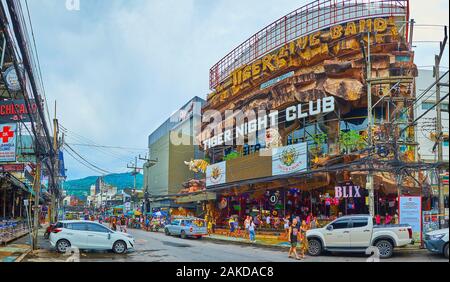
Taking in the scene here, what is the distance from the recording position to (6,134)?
71.1 feet

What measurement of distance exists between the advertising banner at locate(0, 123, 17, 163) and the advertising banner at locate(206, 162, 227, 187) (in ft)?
68.0

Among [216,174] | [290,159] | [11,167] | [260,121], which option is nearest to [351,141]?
[290,159]

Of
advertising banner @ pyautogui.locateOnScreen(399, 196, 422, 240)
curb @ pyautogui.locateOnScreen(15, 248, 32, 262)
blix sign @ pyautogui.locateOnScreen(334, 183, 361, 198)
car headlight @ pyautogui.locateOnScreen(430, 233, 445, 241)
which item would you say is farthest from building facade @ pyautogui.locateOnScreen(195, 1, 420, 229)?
curb @ pyautogui.locateOnScreen(15, 248, 32, 262)

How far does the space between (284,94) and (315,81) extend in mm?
2727

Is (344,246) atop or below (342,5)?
below

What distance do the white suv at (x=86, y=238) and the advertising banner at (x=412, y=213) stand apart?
12.6 metres

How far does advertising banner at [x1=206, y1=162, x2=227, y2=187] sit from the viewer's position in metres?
39.5

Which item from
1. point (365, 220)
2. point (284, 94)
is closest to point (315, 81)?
point (284, 94)

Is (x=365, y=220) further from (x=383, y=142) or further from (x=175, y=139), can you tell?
(x=175, y=139)

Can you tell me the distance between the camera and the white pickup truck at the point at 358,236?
1711 cm

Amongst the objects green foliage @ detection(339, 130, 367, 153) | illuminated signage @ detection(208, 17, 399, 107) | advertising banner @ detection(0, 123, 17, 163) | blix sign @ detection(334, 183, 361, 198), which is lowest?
blix sign @ detection(334, 183, 361, 198)

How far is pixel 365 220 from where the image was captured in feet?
59.2

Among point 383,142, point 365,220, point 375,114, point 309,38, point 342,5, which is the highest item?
point 342,5

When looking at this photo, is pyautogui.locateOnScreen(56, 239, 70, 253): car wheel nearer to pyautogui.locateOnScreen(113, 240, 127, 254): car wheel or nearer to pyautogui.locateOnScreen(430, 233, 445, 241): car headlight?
pyautogui.locateOnScreen(113, 240, 127, 254): car wheel
